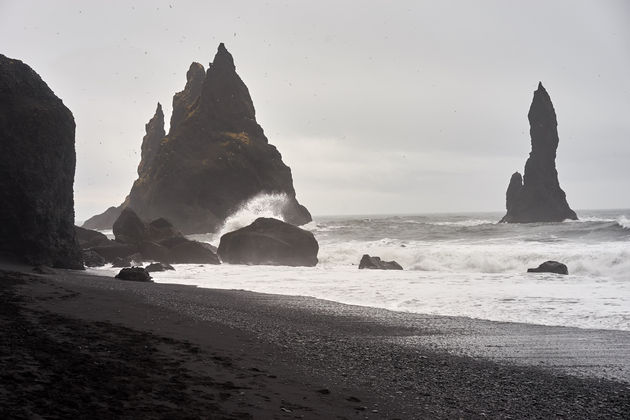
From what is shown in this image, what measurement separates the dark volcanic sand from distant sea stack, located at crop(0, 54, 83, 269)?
34.6 feet

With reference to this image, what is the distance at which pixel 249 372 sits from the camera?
685 centimetres

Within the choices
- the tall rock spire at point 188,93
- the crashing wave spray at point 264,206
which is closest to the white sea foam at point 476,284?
the crashing wave spray at point 264,206

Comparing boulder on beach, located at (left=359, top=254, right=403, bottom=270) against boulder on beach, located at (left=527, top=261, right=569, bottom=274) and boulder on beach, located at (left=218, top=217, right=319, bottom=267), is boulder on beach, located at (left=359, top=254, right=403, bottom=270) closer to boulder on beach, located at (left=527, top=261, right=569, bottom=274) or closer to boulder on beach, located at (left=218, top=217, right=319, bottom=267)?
boulder on beach, located at (left=218, top=217, right=319, bottom=267)

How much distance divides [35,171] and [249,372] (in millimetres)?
19362

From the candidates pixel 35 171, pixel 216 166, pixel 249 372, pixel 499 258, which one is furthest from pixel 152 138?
pixel 249 372

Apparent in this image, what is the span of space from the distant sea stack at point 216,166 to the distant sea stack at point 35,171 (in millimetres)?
58403

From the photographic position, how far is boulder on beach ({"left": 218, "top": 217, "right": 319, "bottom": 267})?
32.2 meters

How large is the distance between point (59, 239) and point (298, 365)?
19.3 metres

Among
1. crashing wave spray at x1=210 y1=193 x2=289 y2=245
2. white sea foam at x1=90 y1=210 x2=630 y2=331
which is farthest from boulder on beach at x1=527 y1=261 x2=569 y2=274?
crashing wave spray at x1=210 y1=193 x2=289 y2=245

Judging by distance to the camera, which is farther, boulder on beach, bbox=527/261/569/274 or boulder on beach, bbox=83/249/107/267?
boulder on beach, bbox=83/249/107/267

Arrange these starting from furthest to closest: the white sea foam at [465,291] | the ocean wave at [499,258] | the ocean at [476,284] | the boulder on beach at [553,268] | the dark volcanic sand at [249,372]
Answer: the ocean wave at [499,258] < the boulder on beach at [553,268] < the ocean at [476,284] < the white sea foam at [465,291] < the dark volcanic sand at [249,372]

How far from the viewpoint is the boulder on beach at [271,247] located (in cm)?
3222

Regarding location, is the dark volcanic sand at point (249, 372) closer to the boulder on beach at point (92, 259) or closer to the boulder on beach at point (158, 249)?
the boulder on beach at point (92, 259)

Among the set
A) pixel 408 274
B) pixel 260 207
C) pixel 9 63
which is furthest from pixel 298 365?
pixel 260 207
